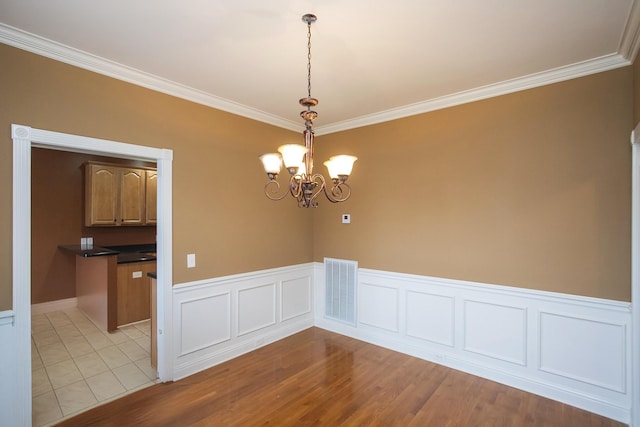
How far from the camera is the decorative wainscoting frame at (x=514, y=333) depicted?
2.52 m

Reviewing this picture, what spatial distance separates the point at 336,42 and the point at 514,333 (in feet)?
9.94

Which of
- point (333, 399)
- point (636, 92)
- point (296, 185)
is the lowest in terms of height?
point (333, 399)

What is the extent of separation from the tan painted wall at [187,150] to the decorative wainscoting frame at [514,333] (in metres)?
1.50

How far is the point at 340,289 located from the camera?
4.25 m

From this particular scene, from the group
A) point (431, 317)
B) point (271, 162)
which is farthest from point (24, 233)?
point (431, 317)

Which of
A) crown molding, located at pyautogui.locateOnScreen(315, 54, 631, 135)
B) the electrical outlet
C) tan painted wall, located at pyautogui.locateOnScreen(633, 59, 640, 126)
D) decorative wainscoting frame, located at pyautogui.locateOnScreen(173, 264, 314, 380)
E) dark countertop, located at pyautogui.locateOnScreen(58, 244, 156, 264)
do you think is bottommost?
decorative wainscoting frame, located at pyautogui.locateOnScreen(173, 264, 314, 380)

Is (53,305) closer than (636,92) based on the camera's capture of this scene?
No

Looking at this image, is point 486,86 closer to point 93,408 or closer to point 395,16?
point 395,16

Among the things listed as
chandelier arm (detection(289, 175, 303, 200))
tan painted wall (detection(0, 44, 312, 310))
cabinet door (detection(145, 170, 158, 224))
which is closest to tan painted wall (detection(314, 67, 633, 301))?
tan painted wall (detection(0, 44, 312, 310))

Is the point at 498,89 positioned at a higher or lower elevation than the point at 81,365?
higher

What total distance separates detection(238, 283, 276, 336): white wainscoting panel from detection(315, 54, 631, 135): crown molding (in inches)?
95.3

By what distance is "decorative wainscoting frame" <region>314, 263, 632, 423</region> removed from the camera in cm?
252

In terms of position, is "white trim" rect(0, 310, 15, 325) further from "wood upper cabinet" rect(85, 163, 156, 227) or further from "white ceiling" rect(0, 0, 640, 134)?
"wood upper cabinet" rect(85, 163, 156, 227)

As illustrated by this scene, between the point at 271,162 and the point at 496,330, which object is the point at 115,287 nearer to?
the point at 271,162
